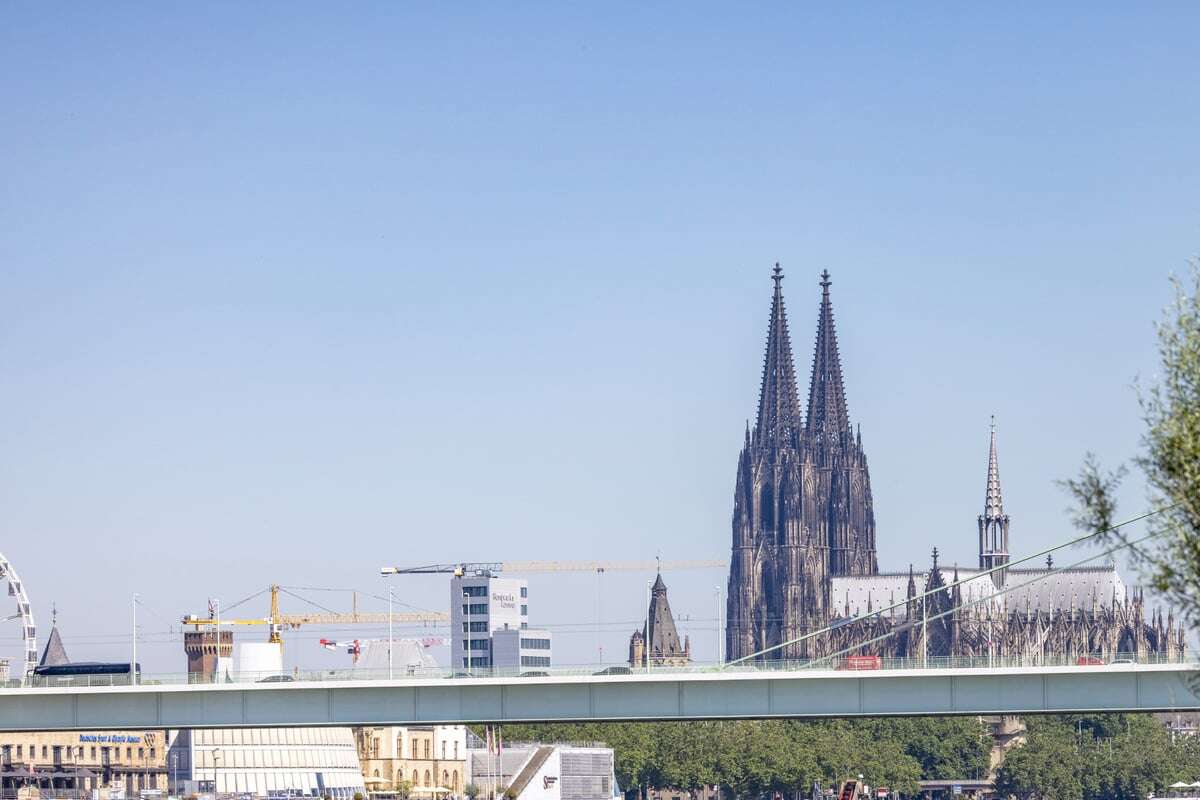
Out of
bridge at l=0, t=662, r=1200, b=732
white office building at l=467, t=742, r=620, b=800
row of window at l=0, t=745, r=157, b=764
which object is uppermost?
bridge at l=0, t=662, r=1200, b=732

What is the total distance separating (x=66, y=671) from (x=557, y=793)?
55.9m

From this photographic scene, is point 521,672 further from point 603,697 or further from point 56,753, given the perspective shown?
point 56,753

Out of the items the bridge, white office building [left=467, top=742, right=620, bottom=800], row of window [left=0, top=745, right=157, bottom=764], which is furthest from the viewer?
row of window [left=0, top=745, right=157, bottom=764]

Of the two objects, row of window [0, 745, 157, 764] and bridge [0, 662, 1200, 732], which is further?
row of window [0, 745, 157, 764]

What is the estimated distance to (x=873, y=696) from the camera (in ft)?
348

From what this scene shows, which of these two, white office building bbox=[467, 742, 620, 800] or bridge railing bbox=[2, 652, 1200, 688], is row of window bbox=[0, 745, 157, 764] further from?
bridge railing bbox=[2, 652, 1200, 688]

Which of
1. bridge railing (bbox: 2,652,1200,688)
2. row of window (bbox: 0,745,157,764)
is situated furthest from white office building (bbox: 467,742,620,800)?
bridge railing (bbox: 2,652,1200,688)

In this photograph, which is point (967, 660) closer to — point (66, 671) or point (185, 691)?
point (185, 691)

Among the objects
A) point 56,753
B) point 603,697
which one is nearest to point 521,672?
point 603,697

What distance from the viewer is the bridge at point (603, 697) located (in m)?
104

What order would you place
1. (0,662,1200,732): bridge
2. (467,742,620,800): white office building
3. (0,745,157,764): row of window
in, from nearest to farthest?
(0,662,1200,732): bridge → (467,742,620,800): white office building → (0,745,157,764): row of window

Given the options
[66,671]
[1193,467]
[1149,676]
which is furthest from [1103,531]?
[66,671]

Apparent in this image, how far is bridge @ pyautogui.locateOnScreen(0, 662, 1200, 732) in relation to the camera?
104m

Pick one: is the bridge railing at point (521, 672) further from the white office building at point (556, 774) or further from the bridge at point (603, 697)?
the white office building at point (556, 774)
